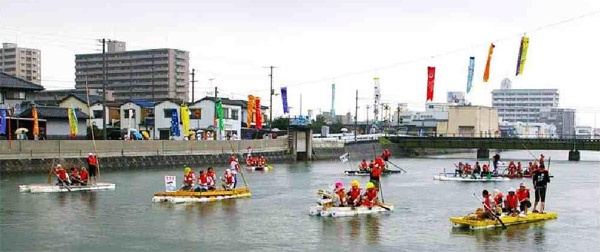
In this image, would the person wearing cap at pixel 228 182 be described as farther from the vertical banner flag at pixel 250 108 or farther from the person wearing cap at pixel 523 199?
the vertical banner flag at pixel 250 108

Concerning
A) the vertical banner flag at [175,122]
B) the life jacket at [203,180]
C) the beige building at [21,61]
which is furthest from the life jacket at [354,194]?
the beige building at [21,61]

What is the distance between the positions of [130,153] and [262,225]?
36.2m

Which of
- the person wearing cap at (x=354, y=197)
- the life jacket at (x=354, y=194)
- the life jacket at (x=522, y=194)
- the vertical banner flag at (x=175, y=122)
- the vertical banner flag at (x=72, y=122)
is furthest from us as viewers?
the vertical banner flag at (x=175, y=122)

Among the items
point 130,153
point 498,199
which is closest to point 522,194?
point 498,199

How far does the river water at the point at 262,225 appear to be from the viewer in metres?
24.0

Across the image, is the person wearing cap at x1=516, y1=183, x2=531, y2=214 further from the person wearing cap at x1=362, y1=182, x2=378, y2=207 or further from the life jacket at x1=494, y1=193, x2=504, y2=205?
the person wearing cap at x1=362, y1=182, x2=378, y2=207

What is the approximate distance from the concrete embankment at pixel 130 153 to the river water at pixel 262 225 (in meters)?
9.98

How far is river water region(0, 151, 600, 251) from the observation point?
2397 centimetres

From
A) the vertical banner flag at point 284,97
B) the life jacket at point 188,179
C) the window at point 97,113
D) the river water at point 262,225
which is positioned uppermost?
the vertical banner flag at point 284,97

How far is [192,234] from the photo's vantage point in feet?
84.8

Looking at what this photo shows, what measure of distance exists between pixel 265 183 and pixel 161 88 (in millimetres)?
133208

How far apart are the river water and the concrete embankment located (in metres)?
9.98

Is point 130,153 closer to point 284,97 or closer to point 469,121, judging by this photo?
point 284,97

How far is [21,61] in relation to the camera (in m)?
184
